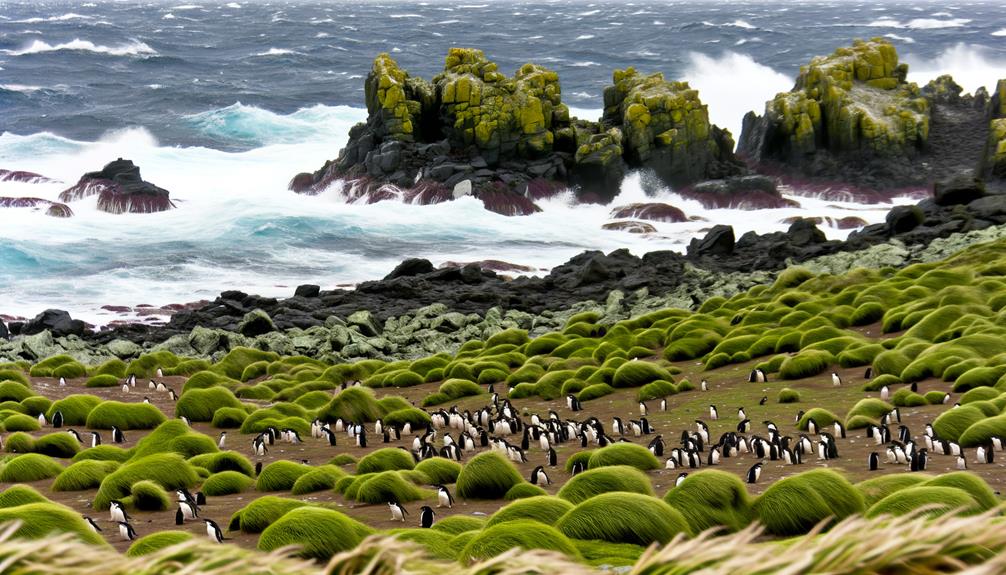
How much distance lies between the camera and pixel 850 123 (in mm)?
76375

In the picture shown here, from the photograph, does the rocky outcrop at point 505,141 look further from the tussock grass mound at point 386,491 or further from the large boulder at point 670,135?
the tussock grass mound at point 386,491

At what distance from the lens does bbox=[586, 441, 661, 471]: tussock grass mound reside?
16.7m

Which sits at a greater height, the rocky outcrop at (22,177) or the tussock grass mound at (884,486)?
the tussock grass mound at (884,486)

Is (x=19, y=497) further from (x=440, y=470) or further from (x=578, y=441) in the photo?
(x=578, y=441)

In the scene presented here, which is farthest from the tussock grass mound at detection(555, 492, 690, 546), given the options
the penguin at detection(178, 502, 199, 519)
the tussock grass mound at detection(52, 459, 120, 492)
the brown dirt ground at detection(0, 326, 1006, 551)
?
the tussock grass mound at detection(52, 459, 120, 492)

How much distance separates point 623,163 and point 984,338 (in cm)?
5170

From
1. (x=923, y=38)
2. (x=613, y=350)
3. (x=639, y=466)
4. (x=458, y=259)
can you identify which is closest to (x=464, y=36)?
(x=923, y=38)

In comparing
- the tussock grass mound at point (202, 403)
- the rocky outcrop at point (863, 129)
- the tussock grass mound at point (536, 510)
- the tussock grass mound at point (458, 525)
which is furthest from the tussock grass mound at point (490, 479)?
the rocky outcrop at point (863, 129)

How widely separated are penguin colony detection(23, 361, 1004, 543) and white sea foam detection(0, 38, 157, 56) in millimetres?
138234

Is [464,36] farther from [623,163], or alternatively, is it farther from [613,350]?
[613,350]

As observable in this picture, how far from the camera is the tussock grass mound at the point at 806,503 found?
36.2 ft

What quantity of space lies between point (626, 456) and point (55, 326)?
3587cm

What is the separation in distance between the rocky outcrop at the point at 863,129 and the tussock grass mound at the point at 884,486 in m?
67.1

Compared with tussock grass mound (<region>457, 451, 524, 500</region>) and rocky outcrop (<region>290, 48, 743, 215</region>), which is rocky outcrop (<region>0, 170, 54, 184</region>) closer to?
rocky outcrop (<region>290, 48, 743, 215</region>)
